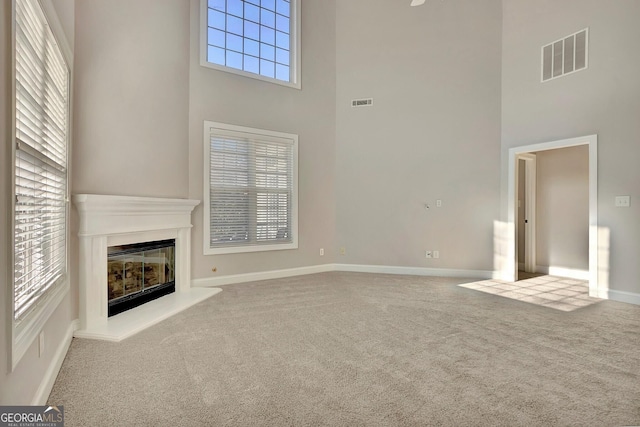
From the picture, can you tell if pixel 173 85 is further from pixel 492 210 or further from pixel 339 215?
pixel 492 210

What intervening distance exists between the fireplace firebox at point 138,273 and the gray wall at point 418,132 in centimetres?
307

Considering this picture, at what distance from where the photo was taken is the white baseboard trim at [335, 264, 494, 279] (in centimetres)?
584

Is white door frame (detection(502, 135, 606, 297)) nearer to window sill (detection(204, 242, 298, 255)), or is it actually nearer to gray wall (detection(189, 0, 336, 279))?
gray wall (detection(189, 0, 336, 279))

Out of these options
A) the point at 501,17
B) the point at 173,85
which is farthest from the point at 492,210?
the point at 173,85

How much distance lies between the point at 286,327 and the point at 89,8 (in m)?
3.61

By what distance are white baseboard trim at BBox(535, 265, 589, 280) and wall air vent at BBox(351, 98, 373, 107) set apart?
426cm

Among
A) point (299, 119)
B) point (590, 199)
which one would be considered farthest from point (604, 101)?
point (299, 119)

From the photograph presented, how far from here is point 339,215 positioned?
254 inches

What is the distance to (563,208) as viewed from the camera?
598cm

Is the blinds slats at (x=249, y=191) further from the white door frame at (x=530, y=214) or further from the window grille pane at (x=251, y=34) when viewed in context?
the white door frame at (x=530, y=214)

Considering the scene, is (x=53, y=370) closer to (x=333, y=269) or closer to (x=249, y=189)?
(x=249, y=189)

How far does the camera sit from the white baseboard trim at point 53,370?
199 centimetres

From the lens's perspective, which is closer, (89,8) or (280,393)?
(280,393)

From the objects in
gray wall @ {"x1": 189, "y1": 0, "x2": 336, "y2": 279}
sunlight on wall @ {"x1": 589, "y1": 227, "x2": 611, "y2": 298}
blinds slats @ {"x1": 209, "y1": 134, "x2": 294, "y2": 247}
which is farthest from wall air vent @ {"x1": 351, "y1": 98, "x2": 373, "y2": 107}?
sunlight on wall @ {"x1": 589, "y1": 227, "x2": 611, "y2": 298}
